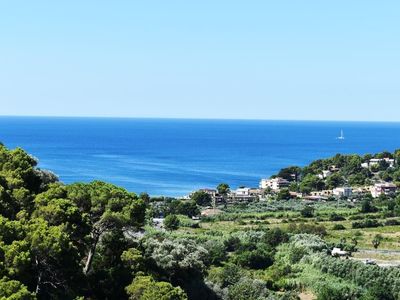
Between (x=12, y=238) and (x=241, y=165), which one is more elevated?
(x=12, y=238)

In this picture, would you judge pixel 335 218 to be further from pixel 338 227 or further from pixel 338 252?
pixel 338 252

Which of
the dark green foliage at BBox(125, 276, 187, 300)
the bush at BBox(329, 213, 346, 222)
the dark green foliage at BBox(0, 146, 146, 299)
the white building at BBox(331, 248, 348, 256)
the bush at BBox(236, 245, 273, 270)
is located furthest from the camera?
the bush at BBox(329, 213, 346, 222)

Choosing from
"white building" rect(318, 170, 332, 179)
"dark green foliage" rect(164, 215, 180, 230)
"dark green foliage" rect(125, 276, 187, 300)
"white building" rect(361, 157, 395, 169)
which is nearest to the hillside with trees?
"dark green foliage" rect(125, 276, 187, 300)

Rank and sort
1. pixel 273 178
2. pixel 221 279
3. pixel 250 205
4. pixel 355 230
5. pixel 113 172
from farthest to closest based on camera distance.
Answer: pixel 113 172
pixel 273 178
pixel 250 205
pixel 355 230
pixel 221 279

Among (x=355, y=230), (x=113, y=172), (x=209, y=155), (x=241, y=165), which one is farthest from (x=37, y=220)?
(x=209, y=155)

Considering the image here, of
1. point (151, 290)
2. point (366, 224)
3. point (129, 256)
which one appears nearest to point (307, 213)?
point (366, 224)

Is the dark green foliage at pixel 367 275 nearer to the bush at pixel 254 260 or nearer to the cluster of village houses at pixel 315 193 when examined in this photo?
the bush at pixel 254 260

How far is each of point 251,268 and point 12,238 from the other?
19.4 metres

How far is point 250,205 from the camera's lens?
64812mm

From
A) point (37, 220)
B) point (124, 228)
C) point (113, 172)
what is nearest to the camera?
point (37, 220)

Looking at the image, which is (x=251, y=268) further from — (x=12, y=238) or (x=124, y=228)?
(x=12, y=238)

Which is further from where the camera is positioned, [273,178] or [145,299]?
[273,178]

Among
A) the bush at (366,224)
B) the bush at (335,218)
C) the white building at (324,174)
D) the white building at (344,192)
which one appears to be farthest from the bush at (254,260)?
the white building at (324,174)

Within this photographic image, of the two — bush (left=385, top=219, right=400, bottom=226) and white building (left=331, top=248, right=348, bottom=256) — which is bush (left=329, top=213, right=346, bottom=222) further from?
white building (left=331, top=248, right=348, bottom=256)
